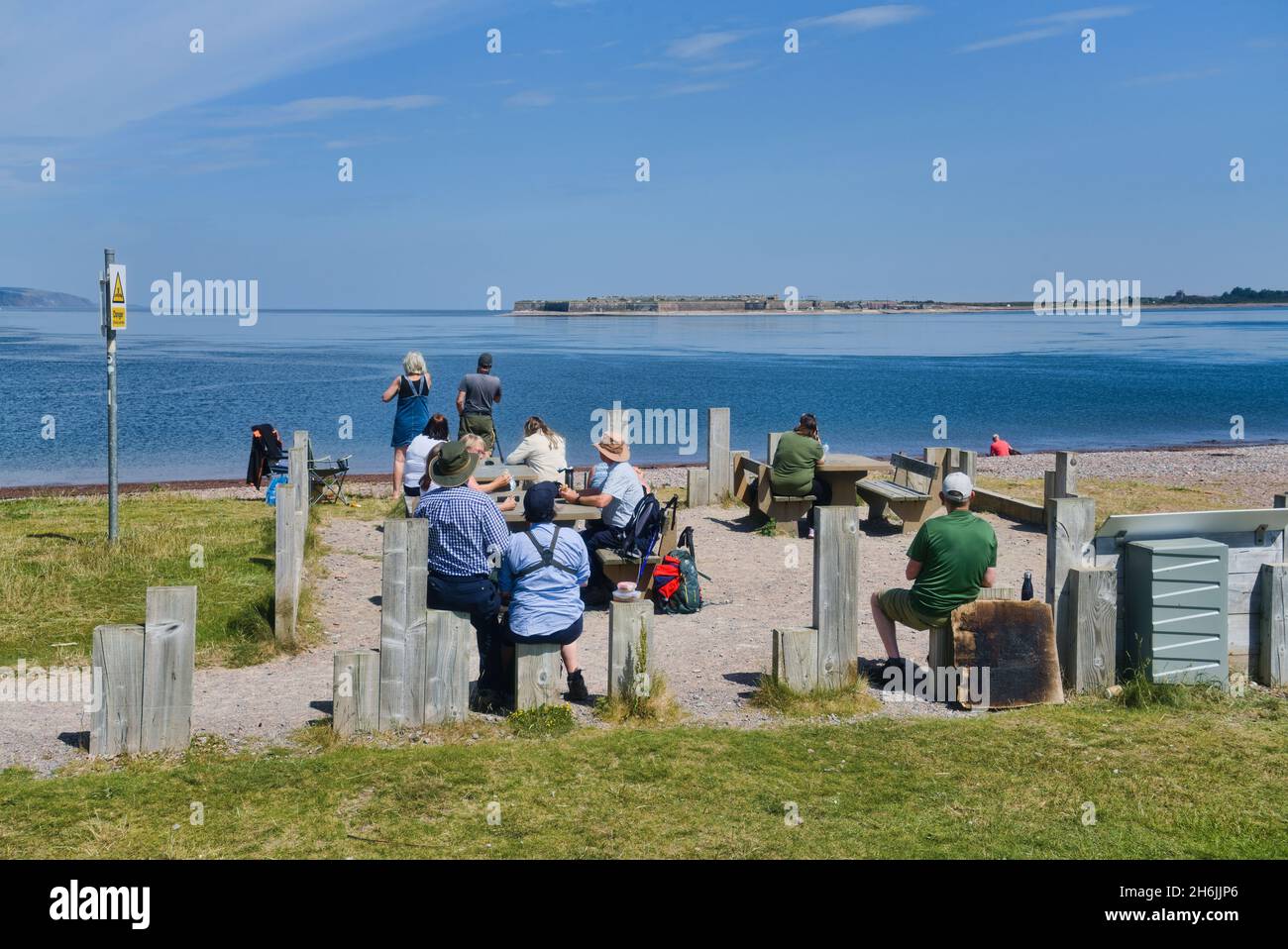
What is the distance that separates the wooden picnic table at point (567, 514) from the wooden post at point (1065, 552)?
13.3ft

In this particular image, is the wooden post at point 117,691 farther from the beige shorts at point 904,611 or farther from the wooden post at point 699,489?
the wooden post at point 699,489

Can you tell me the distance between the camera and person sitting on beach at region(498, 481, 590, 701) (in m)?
7.18

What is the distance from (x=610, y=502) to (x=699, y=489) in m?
5.38

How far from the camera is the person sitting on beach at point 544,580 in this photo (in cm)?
718

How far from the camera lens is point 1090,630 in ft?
24.8

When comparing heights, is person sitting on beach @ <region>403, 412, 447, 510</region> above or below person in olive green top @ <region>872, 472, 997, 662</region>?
above

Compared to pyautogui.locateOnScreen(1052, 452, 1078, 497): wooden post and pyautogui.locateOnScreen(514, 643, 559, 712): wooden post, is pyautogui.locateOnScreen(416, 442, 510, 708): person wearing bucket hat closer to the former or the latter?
pyautogui.locateOnScreen(514, 643, 559, 712): wooden post

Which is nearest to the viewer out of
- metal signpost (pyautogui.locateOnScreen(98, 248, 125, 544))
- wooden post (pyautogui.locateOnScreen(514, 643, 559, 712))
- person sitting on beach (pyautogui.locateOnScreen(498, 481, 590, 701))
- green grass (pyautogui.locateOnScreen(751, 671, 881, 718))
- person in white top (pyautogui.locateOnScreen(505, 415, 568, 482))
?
wooden post (pyautogui.locateOnScreen(514, 643, 559, 712))

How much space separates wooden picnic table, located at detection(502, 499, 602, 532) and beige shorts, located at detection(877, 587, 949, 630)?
123 inches

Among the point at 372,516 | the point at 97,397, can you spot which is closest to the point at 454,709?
the point at 372,516

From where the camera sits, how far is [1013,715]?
7.20 meters

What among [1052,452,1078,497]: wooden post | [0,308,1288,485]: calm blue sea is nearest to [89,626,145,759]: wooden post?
[1052,452,1078,497]: wooden post

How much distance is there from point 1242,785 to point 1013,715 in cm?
137
